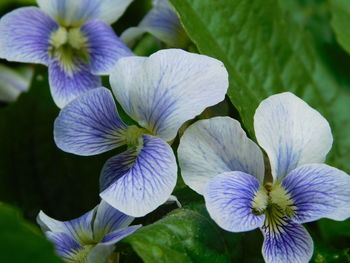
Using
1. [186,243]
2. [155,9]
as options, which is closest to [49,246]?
[186,243]

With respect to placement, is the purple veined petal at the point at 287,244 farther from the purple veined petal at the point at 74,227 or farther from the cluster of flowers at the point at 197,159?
the purple veined petal at the point at 74,227

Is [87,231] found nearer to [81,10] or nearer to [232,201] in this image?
[232,201]

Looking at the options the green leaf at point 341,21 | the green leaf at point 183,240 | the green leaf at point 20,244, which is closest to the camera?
the green leaf at point 20,244

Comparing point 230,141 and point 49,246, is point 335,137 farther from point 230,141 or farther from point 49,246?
point 49,246

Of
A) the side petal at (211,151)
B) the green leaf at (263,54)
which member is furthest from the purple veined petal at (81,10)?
the side petal at (211,151)

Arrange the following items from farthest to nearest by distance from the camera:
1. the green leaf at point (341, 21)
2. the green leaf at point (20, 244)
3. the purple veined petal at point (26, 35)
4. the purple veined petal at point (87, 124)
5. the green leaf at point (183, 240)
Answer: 1. the green leaf at point (341, 21)
2. the purple veined petal at point (26, 35)
3. the purple veined petal at point (87, 124)
4. the green leaf at point (183, 240)
5. the green leaf at point (20, 244)

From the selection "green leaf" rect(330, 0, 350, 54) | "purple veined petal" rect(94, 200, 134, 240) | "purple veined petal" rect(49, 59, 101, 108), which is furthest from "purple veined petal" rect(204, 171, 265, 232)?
"green leaf" rect(330, 0, 350, 54)

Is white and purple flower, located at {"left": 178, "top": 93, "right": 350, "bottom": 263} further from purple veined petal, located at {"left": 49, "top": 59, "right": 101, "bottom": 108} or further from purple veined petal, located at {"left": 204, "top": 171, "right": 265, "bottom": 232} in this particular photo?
purple veined petal, located at {"left": 49, "top": 59, "right": 101, "bottom": 108}
